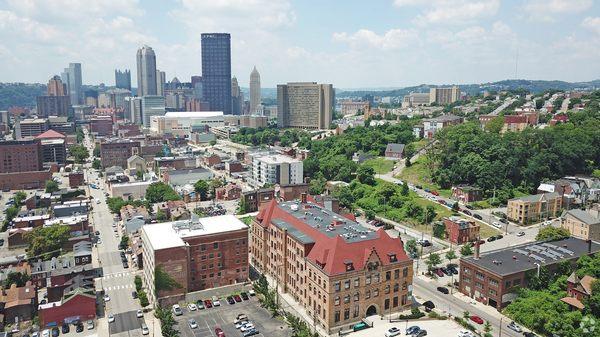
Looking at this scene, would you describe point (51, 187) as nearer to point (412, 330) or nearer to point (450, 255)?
point (450, 255)

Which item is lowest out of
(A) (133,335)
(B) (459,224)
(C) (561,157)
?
(A) (133,335)

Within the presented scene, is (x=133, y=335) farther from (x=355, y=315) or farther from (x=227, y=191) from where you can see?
(x=227, y=191)

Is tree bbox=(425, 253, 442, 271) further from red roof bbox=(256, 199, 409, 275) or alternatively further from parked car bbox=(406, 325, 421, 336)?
parked car bbox=(406, 325, 421, 336)

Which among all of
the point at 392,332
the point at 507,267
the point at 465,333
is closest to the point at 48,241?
the point at 392,332

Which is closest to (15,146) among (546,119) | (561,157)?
(561,157)

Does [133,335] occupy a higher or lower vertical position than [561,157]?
lower
